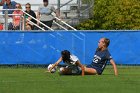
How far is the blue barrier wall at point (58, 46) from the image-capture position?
22.4 metres

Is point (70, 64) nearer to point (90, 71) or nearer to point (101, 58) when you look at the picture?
point (90, 71)

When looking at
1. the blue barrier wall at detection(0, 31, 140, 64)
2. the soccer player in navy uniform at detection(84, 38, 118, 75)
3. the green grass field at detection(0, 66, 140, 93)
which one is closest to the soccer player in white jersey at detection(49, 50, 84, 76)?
the soccer player in navy uniform at detection(84, 38, 118, 75)

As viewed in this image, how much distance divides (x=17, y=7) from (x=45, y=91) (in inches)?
546

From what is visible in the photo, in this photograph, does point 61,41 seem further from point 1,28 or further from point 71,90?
point 71,90

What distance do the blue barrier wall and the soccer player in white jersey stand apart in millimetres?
5024

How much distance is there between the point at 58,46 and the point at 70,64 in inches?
220

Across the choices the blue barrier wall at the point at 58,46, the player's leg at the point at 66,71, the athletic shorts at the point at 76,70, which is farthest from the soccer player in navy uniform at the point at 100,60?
the blue barrier wall at the point at 58,46

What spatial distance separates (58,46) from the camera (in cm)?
2250

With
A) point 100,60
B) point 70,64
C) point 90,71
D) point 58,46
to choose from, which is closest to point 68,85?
point 70,64

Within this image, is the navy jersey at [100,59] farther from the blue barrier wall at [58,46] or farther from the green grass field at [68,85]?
the blue barrier wall at [58,46]

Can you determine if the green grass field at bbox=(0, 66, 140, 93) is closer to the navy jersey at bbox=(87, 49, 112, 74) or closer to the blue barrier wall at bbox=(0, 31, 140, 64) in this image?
the navy jersey at bbox=(87, 49, 112, 74)

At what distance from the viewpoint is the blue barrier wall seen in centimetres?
2238

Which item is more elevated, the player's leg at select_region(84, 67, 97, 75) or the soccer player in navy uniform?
the soccer player in navy uniform

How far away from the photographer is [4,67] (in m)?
22.3
